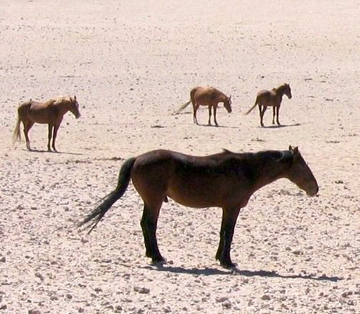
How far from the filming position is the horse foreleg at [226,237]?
1027 centimetres

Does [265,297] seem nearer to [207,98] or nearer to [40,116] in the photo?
[40,116]

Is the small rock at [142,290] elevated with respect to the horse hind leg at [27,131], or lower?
lower

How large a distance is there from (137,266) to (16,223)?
222 centimetres

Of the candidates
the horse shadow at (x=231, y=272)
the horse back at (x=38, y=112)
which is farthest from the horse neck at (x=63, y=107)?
the horse shadow at (x=231, y=272)

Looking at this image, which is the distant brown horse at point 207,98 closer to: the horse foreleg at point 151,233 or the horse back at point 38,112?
the horse back at point 38,112

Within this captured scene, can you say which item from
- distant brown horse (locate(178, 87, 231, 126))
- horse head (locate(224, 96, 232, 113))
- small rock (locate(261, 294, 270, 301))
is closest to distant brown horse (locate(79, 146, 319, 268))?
small rock (locate(261, 294, 270, 301))

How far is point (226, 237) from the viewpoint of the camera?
10.4 m

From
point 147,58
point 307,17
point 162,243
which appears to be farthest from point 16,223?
point 307,17

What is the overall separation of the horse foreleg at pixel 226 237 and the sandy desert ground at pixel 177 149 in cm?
20

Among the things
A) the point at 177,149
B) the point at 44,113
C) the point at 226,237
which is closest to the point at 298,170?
the point at 226,237

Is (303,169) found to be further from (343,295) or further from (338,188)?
(338,188)

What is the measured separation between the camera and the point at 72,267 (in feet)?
32.1

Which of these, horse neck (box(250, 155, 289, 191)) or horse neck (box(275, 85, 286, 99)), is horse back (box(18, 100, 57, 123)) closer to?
horse neck (box(275, 85, 286, 99))

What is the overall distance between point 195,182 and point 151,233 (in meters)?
0.61
